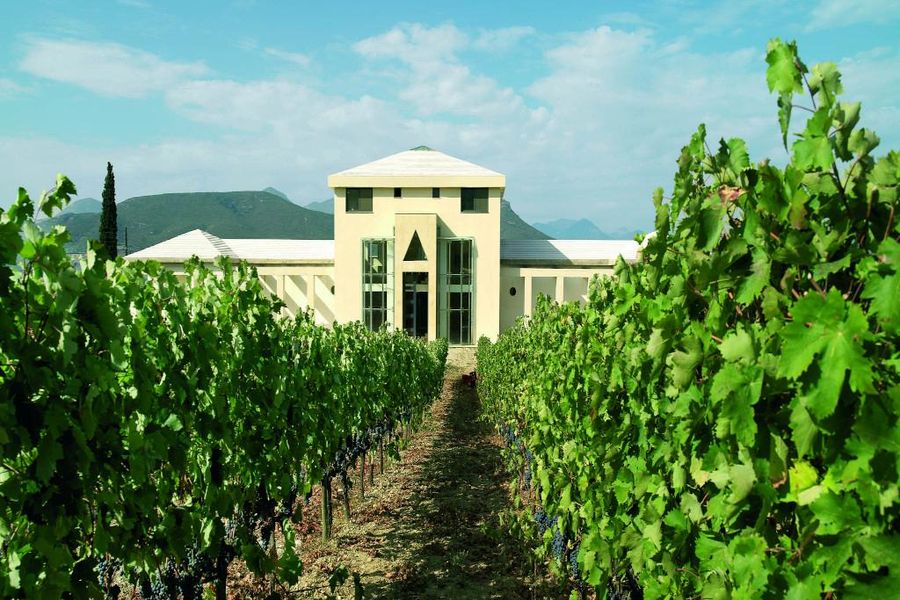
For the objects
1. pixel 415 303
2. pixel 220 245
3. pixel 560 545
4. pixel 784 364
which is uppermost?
pixel 220 245

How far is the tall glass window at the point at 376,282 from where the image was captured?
31.7 meters

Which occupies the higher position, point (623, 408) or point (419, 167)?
point (419, 167)

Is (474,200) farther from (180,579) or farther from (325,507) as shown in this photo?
(180,579)

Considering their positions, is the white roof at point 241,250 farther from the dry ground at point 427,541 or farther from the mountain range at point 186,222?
the mountain range at point 186,222

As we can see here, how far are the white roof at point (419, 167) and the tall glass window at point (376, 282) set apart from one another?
3.52 m

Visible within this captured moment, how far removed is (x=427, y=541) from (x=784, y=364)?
238 inches

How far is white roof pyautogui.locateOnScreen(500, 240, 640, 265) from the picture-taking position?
108ft

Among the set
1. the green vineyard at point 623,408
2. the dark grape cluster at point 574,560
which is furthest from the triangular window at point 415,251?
the dark grape cluster at point 574,560

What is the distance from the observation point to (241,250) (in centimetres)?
3578

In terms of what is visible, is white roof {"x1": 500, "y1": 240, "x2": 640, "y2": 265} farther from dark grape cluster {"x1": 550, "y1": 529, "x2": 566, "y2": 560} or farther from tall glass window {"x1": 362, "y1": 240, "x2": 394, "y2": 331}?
dark grape cluster {"x1": 550, "y1": 529, "x2": 566, "y2": 560}

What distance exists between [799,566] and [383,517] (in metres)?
6.54

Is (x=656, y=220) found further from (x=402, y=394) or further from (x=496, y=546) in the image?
(x=402, y=394)

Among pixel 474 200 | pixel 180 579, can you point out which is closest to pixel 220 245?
pixel 474 200

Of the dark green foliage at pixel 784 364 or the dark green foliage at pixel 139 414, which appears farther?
the dark green foliage at pixel 139 414
